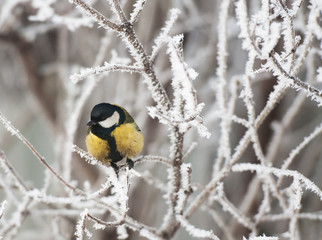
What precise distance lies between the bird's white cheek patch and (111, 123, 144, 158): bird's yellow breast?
1.0 inches

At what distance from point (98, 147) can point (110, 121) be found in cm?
10

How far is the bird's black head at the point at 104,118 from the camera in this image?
1.20m

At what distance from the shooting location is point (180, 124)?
3.11 ft

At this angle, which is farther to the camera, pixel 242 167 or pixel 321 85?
pixel 321 85

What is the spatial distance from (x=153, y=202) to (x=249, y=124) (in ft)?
4.52

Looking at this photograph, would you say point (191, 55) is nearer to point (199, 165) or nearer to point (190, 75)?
point (199, 165)

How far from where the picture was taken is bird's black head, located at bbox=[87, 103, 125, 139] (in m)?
1.20

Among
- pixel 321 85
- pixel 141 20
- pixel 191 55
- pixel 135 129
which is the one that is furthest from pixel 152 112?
pixel 321 85

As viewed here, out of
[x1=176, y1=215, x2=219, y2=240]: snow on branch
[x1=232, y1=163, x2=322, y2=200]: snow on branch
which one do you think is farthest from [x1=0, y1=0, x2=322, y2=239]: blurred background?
[x1=232, y1=163, x2=322, y2=200]: snow on branch

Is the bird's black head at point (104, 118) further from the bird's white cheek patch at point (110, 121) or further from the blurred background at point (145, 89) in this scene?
the blurred background at point (145, 89)

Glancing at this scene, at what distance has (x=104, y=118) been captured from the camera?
1224 millimetres

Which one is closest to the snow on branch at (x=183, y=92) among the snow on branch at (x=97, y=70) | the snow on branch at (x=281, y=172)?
the snow on branch at (x=97, y=70)

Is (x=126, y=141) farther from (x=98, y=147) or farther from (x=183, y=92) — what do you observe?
(x=183, y=92)

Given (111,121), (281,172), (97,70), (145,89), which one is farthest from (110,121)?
(145,89)
